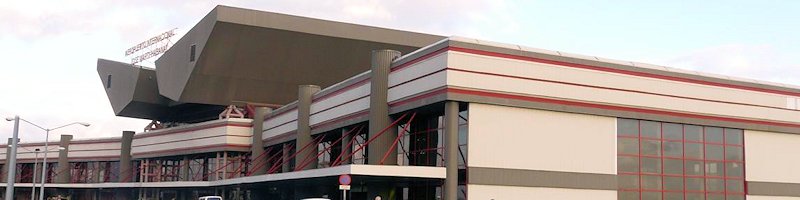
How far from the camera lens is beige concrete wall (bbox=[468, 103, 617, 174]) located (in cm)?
4206

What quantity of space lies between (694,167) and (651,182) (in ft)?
10.6

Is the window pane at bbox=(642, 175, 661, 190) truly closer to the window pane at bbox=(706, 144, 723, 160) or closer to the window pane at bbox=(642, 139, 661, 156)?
the window pane at bbox=(642, 139, 661, 156)

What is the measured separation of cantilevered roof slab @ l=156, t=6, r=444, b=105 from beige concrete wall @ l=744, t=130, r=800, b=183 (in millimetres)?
32726

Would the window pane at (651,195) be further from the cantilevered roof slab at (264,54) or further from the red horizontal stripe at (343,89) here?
the cantilevered roof slab at (264,54)

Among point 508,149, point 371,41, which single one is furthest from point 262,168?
point 508,149

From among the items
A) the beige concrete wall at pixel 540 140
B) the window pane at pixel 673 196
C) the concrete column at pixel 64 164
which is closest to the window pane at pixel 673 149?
the window pane at pixel 673 196

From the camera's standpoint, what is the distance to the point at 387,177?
1681 inches

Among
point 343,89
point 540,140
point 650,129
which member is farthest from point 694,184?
point 343,89

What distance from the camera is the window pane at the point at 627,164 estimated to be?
151 feet

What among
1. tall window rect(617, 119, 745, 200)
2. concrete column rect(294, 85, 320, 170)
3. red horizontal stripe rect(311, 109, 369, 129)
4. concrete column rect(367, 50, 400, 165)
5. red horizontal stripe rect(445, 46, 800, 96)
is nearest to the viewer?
red horizontal stripe rect(445, 46, 800, 96)

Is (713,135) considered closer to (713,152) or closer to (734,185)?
(713,152)

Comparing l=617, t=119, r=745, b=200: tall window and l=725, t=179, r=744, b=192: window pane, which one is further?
l=725, t=179, r=744, b=192: window pane

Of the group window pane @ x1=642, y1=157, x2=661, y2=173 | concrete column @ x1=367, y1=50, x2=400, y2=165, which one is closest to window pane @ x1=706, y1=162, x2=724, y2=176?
window pane @ x1=642, y1=157, x2=661, y2=173

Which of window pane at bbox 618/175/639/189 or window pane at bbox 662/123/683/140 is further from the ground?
window pane at bbox 662/123/683/140
